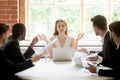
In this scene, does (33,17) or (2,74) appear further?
(33,17)

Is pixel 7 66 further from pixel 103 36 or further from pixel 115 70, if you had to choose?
pixel 103 36

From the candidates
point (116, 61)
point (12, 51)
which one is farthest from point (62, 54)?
point (116, 61)

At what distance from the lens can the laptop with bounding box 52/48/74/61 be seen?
3209 millimetres

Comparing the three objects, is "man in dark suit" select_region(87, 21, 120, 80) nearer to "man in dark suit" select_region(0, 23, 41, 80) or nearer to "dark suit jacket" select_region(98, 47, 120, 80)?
"dark suit jacket" select_region(98, 47, 120, 80)

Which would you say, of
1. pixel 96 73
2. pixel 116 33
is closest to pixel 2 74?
pixel 96 73

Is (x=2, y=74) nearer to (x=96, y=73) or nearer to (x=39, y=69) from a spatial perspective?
(x=39, y=69)

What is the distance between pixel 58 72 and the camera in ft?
8.93

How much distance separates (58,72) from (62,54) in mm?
562

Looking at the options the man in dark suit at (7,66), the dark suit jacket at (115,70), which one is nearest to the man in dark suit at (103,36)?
the dark suit jacket at (115,70)

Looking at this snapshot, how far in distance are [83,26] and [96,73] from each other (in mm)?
→ 2324

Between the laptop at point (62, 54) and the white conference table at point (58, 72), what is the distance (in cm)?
12

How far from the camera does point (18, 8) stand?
4.63m

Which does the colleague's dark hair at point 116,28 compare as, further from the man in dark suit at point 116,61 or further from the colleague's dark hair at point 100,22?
the colleague's dark hair at point 100,22

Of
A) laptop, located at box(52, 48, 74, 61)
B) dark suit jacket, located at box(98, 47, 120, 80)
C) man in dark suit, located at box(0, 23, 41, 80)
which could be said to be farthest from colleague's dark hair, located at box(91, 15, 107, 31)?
man in dark suit, located at box(0, 23, 41, 80)
